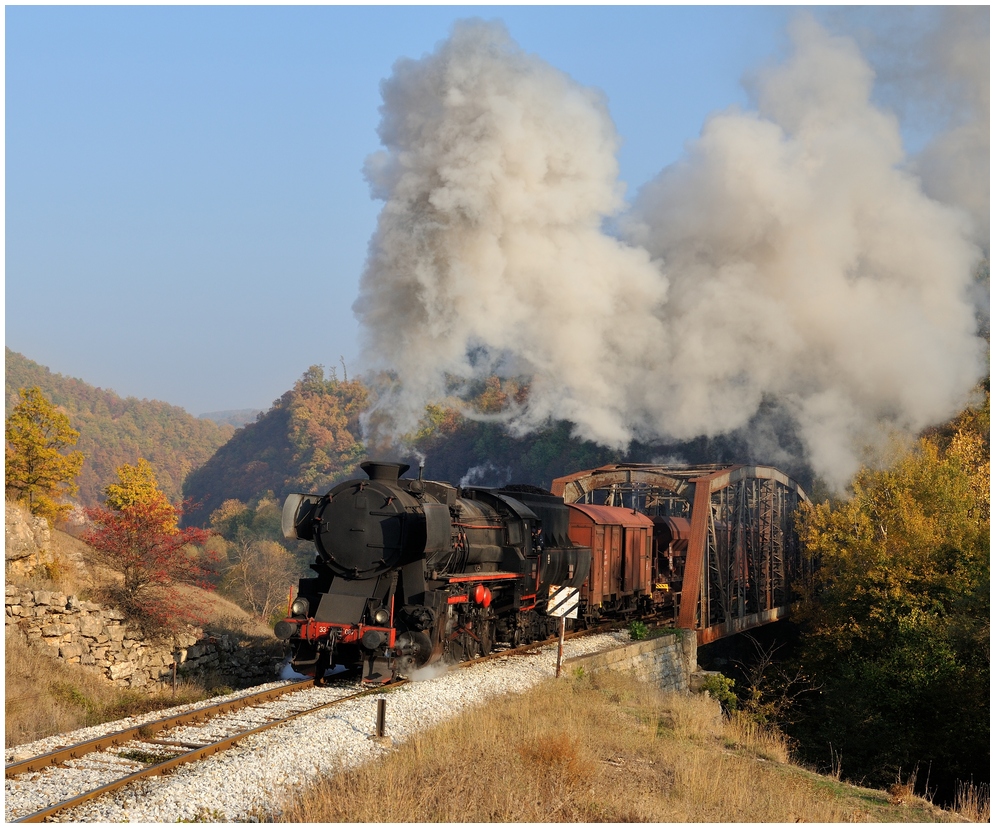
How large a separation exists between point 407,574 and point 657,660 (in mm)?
9383

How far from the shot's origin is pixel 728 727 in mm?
14992

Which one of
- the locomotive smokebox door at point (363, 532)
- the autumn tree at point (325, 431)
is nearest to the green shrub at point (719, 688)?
the locomotive smokebox door at point (363, 532)

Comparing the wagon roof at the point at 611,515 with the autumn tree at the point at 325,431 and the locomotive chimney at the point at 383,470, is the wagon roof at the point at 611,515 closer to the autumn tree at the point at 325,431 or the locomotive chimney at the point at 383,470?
the locomotive chimney at the point at 383,470

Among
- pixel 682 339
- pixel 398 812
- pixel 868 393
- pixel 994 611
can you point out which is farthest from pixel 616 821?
pixel 868 393

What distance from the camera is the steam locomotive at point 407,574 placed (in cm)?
1340

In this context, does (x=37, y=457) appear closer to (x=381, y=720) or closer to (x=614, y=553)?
(x=614, y=553)

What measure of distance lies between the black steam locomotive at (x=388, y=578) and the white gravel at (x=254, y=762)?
0.67 meters

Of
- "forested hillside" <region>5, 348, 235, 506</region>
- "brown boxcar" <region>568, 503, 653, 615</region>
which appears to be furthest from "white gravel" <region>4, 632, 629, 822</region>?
"forested hillside" <region>5, 348, 235, 506</region>

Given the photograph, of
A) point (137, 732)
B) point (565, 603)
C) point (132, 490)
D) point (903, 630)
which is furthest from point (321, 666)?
point (132, 490)

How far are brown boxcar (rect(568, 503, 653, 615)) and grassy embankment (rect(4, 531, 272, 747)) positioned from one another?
9.00 metres

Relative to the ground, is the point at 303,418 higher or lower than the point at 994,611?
higher

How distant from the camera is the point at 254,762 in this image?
8922 millimetres

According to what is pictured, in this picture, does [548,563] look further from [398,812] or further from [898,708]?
[898,708]

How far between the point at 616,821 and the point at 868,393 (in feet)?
118
